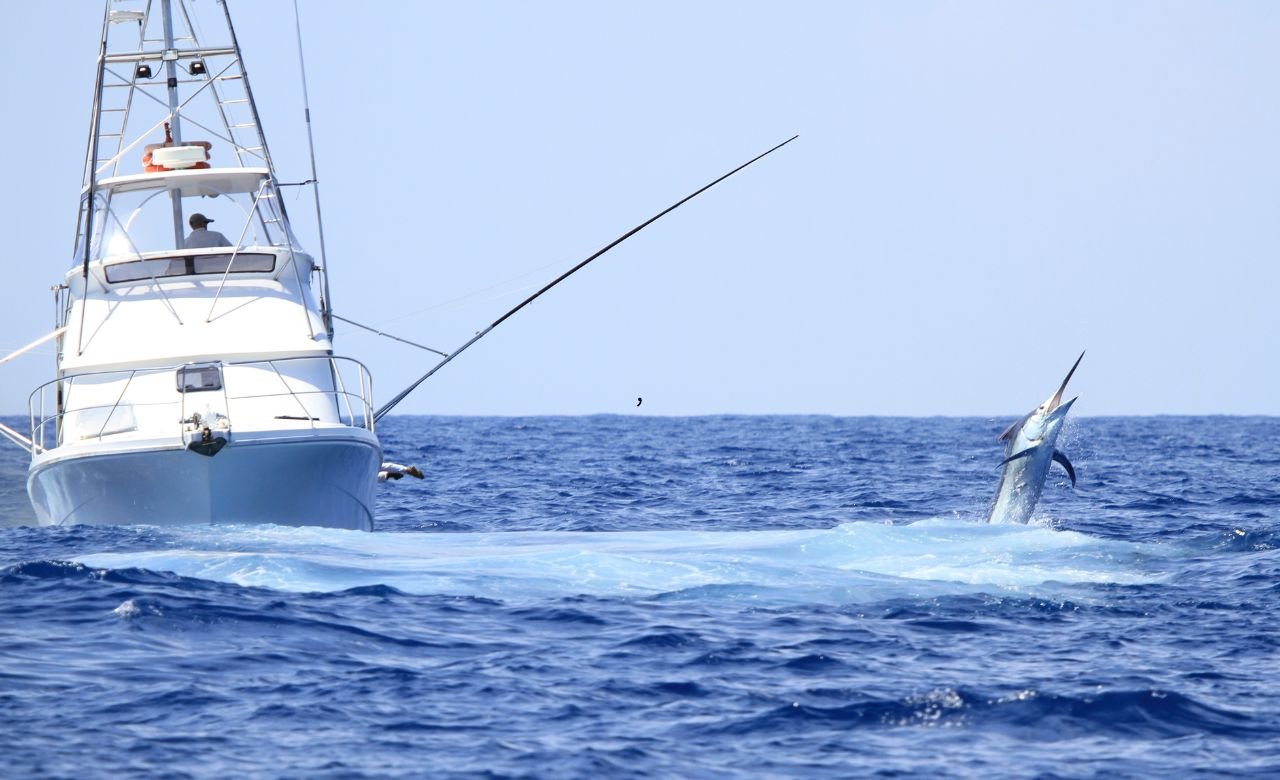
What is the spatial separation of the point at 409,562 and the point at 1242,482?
1744 centimetres

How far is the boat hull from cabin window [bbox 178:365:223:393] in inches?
54.1

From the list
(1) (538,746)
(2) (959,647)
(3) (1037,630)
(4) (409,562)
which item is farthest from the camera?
(4) (409,562)

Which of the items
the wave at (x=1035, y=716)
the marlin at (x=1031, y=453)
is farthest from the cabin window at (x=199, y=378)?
the wave at (x=1035, y=716)

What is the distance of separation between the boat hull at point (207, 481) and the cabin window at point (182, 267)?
263cm

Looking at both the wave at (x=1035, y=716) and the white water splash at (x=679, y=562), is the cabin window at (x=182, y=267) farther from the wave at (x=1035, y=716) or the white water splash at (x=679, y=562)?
the wave at (x=1035, y=716)

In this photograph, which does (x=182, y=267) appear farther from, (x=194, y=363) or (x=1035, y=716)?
(x=1035, y=716)

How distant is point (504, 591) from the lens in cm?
1178

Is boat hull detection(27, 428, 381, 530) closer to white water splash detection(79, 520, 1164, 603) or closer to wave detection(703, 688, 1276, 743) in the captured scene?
white water splash detection(79, 520, 1164, 603)

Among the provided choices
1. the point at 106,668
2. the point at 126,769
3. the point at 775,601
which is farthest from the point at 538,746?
the point at 775,601

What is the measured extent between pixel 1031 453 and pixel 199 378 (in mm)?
8693

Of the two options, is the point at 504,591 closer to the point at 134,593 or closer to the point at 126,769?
the point at 134,593

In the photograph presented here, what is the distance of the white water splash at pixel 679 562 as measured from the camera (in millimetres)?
11930

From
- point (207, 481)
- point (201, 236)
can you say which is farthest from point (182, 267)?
point (207, 481)

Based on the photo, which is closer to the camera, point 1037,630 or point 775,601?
point 1037,630
